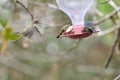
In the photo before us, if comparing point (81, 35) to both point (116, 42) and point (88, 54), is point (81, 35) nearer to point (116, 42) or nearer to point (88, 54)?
point (116, 42)

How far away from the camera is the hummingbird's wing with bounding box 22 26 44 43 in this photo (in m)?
2.98

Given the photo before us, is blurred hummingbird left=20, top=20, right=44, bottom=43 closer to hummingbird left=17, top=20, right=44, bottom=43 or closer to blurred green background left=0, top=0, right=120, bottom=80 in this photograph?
hummingbird left=17, top=20, right=44, bottom=43

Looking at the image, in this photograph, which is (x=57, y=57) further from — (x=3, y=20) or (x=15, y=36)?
(x=15, y=36)

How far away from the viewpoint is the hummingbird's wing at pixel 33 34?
2.98 metres

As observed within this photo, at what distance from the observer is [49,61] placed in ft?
21.3

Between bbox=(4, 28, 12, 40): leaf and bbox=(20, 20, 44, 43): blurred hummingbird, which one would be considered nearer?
bbox=(20, 20, 44, 43): blurred hummingbird

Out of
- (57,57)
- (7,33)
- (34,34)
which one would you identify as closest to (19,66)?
(57,57)

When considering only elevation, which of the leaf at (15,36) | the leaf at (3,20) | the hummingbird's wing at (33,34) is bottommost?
the leaf at (3,20)

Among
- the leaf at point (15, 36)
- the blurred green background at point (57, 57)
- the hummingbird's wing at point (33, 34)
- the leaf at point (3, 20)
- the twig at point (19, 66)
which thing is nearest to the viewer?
the hummingbird's wing at point (33, 34)

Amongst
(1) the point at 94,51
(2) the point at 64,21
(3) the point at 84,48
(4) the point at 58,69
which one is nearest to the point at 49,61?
(4) the point at 58,69

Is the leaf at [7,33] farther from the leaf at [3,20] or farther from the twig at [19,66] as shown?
the twig at [19,66]

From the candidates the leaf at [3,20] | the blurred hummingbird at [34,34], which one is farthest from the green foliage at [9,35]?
the leaf at [3,20]

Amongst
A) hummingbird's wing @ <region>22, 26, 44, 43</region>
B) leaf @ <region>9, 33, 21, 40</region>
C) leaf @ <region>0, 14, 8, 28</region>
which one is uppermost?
hummingbird's wing @ <region>22, 26, 44, 43</region>

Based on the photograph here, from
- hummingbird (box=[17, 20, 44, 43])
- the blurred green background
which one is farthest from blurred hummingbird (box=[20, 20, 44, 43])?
the blurred green background
